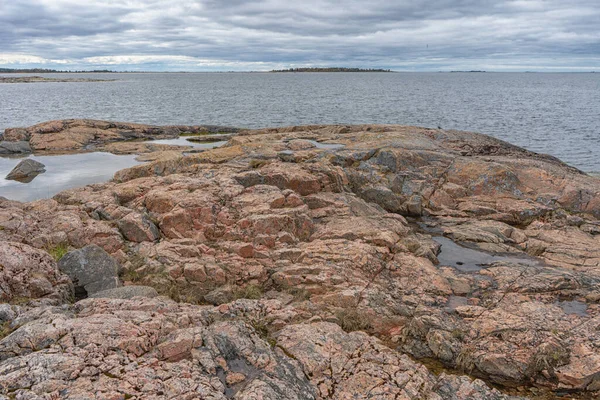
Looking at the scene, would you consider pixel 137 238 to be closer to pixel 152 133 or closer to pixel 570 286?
pixel 570 286

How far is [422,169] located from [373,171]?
257 centimetres

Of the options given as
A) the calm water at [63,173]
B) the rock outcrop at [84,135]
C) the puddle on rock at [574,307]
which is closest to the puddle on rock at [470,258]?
the puddle on rock at [574,307]

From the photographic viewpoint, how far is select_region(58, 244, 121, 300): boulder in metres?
11.3

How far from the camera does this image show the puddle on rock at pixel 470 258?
1334cm

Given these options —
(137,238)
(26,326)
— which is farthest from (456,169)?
(26,326)

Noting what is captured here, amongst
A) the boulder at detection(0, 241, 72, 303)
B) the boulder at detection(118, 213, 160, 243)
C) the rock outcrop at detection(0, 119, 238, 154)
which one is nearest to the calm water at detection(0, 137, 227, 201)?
the rock outcrop at detection(0, 119, 238, 154)

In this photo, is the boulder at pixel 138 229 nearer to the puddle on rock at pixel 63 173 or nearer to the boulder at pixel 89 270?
the boulder at pixel 89 270

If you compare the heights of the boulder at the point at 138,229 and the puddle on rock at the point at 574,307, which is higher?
the boulder at the point at 138,229

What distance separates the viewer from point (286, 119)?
6147 cm

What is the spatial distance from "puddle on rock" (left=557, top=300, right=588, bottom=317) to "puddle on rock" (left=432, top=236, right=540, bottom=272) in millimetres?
2516

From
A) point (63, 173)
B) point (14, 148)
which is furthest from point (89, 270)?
point (14, 148)

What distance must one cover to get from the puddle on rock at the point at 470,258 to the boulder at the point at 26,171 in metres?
24.0

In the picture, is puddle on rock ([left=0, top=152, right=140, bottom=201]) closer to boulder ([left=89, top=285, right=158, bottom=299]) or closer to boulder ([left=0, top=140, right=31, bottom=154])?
boulder ([left=0, top=140, right=31, bottom=154])

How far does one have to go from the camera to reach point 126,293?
10.3 m
